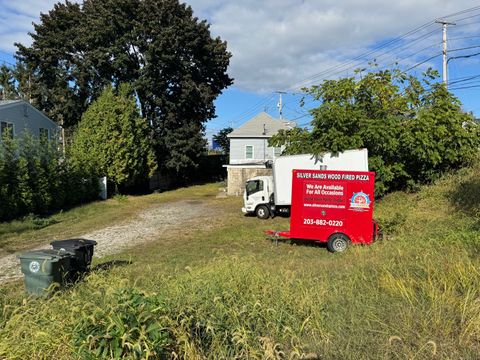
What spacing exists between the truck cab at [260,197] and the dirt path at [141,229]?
2245mm

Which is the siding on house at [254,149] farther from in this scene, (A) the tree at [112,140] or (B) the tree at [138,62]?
(A) the tree at [112,140]

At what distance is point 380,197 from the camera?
2000cm

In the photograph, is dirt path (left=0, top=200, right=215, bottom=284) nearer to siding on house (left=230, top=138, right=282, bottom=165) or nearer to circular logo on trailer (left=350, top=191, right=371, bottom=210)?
circular logo on trailer (left=350, top=191, right=371, bottom=210)

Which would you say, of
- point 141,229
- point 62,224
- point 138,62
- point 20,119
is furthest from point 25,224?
point 138,62

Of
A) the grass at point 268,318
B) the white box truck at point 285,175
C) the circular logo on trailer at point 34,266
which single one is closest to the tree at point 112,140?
the white box truck at point 285,175

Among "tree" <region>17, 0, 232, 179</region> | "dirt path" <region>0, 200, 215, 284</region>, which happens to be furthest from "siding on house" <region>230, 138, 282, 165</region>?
"dirt path" <region>0, 200, 215, 284</region>

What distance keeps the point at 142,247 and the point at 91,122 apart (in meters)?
18.2

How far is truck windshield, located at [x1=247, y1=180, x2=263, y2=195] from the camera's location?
19703 millimetres

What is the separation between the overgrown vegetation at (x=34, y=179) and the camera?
17441 millimetres

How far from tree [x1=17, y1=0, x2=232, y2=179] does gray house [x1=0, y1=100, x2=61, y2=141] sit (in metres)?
6.28

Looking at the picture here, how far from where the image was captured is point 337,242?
11.6m

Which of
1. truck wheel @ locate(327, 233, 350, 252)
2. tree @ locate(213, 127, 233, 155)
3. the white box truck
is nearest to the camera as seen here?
truck wheel @ locate(327, 233, 350, 252)

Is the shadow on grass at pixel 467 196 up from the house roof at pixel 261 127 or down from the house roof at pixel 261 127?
down

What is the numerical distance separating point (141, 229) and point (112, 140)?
13.2m
